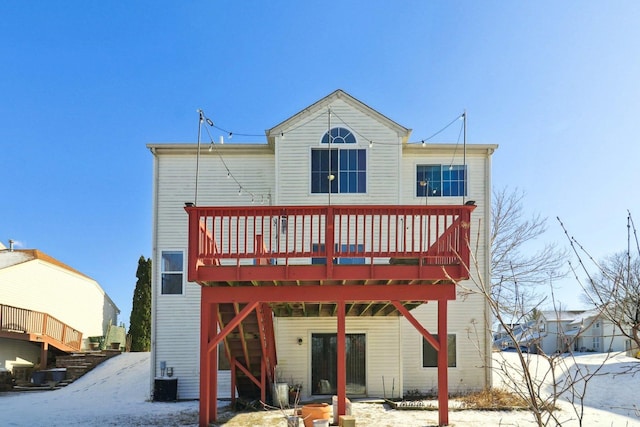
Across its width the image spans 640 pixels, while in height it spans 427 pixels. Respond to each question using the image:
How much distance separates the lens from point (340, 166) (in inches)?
563

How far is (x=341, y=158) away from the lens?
14.3 m

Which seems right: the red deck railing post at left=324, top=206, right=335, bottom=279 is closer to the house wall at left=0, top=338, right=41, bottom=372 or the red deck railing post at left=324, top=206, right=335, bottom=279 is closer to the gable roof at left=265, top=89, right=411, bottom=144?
the gable roof at left=265, top=89, right=411, bottom=144

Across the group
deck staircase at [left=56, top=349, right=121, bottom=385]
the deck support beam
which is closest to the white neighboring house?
the deck support beam

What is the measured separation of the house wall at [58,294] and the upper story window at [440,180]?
632 inches

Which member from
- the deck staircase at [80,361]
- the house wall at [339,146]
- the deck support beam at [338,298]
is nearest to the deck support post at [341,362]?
the deck support beam at [338,298]

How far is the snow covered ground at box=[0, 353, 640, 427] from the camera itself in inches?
411

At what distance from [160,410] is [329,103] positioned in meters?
8.65

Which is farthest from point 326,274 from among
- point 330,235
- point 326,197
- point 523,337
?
point 523,337

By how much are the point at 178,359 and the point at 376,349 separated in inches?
205

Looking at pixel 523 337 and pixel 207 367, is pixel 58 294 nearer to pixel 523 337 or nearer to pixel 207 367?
pixel 207 367

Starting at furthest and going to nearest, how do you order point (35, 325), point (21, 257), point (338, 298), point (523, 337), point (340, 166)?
point (21, 257)
point (35, 325)
point (340, 166)
point (338, 298)
point (523, 337)

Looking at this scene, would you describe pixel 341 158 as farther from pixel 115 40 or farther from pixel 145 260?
pixel 145 260

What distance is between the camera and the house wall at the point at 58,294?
2083cm

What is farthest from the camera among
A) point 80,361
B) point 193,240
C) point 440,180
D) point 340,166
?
point 80,361
